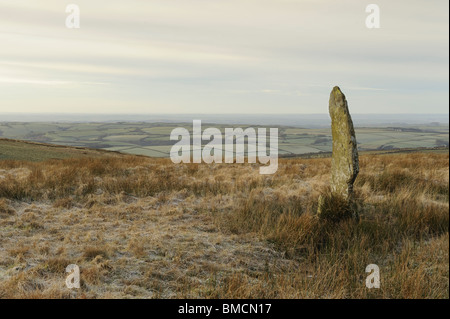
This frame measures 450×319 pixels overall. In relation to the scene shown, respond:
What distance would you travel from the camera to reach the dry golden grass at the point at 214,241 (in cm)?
446

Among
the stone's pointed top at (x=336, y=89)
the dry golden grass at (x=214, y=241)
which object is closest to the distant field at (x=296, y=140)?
the stone's pointed top at (x=336, y=89)

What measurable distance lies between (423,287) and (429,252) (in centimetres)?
100

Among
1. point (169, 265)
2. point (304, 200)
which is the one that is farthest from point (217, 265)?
point (304, 200)

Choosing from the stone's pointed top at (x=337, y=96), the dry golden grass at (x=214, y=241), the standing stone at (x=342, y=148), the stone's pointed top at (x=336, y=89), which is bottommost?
the dry golden grass at (x=214, y=241)

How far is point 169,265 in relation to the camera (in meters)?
5.27

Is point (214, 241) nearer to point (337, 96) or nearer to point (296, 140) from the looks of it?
point (337, 96)

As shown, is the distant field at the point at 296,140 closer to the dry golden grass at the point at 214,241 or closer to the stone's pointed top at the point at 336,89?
the stone's pointed top at the point at 336,89

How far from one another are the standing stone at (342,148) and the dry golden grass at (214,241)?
2.23 feet

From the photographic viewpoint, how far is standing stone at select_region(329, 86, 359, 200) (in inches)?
275

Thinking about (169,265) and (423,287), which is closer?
(423,287)

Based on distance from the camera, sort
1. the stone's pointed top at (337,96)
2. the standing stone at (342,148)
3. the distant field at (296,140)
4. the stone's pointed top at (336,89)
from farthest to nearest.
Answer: the distant field at (296,140) → the stone's pointed top at (336,89) → the stone's pointed top at (337,96) → the standing stone at (342,148)

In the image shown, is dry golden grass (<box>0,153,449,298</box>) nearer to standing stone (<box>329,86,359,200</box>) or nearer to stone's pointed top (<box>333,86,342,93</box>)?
standing stone (<box>329,86,359,200</box>)

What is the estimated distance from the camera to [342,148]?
7.15 meters
